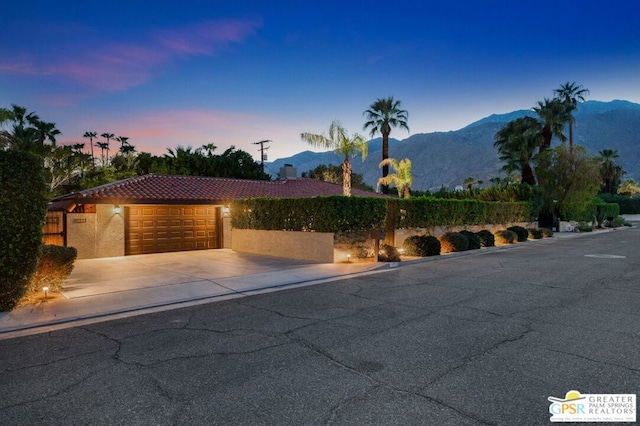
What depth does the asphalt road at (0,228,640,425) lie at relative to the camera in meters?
4.02

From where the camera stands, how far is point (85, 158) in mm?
38969

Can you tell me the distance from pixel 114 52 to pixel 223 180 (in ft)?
35.9

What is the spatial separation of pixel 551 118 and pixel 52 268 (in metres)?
47.0

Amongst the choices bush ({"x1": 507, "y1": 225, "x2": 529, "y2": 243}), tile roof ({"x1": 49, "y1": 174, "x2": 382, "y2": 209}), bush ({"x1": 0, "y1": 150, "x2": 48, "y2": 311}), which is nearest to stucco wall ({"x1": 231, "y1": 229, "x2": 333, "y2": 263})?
tile roof ({"x1": 49, "y1": 174, "x2": 382, "y2": 209})

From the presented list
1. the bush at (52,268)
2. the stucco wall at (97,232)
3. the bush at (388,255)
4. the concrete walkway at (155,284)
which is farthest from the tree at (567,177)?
the bush at (52,268)

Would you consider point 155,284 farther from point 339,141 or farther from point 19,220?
point 339,141

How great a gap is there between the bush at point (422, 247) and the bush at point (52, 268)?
13649mm

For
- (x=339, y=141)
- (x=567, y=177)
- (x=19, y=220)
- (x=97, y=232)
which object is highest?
(x=339, y=141)

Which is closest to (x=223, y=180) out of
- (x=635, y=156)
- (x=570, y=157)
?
(x=570, y=157)

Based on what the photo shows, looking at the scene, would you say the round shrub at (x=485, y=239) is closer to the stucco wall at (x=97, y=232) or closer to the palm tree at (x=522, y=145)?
the stucco wall at (x=97, y=232)

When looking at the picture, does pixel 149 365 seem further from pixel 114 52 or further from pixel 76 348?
pixel 114 52

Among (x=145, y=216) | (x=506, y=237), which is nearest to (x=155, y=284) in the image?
(x=145, y=216)

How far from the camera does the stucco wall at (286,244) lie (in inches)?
666

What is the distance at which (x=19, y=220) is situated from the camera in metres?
8.16
